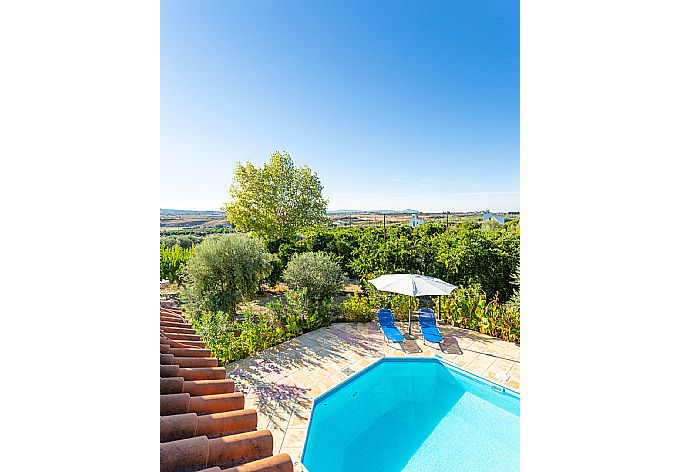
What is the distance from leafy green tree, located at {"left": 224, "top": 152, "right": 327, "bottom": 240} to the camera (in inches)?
470

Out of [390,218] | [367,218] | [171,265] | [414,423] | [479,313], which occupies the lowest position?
[414,423]

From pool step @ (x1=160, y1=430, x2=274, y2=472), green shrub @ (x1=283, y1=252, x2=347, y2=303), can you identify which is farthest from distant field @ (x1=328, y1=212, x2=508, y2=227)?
pool step @ (x1=160, y1=430, x2=274, y2=472)

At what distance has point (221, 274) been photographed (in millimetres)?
6293

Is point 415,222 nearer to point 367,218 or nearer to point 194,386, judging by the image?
point 367,218

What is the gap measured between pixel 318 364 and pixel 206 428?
405cm

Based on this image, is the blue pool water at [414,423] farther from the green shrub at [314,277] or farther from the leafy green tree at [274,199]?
the leafy green tree at [274,199]

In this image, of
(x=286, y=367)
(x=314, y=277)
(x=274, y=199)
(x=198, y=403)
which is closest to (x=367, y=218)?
(x=274, y=199)

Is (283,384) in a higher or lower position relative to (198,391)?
lower

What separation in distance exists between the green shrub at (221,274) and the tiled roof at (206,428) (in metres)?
4.65

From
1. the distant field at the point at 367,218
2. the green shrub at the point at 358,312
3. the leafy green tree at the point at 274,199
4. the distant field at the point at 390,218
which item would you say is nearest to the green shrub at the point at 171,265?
the distant field at the point at 367,218
